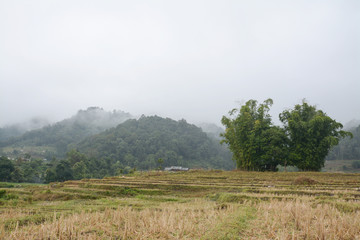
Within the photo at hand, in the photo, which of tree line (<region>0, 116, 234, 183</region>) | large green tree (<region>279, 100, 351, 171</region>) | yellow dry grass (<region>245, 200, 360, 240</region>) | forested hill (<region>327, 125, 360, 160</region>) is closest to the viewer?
yellow dry grass (<region>245, 200, 360, 240</region>)

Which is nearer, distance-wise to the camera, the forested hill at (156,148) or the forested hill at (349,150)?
the forested hill at (349,150)

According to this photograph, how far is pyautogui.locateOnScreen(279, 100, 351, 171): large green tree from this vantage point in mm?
30109

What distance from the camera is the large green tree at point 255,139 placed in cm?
3294

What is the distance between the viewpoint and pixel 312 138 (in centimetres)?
3078

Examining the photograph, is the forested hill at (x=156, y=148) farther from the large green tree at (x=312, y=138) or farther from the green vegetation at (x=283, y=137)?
the large green tree at (x=312, y=138)

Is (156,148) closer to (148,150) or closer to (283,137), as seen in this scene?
(148,150)

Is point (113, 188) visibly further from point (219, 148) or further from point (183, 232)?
point (219, 148)

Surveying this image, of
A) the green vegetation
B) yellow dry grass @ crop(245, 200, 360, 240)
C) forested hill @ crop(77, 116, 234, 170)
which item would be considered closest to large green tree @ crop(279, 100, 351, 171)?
the green vegetation

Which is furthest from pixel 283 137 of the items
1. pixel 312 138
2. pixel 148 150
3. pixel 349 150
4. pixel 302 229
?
pixel 148 150

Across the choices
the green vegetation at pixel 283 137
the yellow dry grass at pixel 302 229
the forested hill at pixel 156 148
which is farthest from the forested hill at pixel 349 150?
the yellow dry grass at pixel 302 229

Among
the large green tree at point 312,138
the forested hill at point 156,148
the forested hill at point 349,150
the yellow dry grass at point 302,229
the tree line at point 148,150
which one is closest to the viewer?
the yellow dry grass at point 302,229

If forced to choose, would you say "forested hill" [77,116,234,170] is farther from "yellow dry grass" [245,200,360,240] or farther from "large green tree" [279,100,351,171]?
"yellow dry grass" [245,200,360,240]

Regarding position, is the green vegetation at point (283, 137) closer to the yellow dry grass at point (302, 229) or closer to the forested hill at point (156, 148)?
the yellow dry grass at point (302, 229)

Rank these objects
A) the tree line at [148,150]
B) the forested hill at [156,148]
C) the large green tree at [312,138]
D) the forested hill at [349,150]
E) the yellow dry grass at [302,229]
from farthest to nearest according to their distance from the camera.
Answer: the forested hill at [156,148]
the forested hill at [349,150]
the tree line at [148,150]
the large green tree at [312,138]
the yellow dry grass at [302,229]
